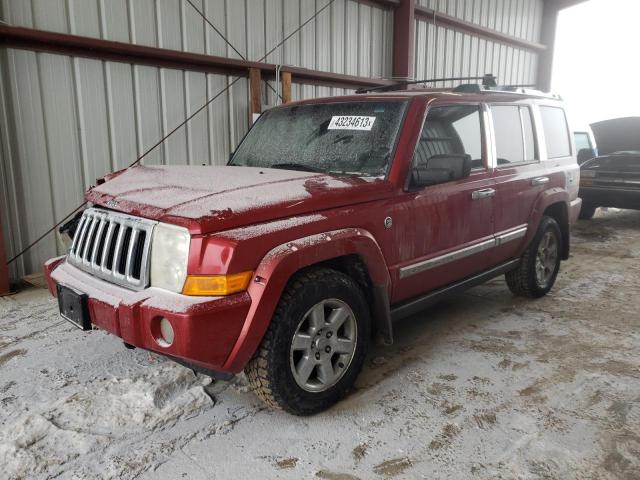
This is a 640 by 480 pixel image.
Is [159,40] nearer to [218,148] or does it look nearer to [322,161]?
[218,148]

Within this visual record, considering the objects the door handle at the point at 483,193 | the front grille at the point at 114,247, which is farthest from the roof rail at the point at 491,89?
the front grille at the point at 114,247

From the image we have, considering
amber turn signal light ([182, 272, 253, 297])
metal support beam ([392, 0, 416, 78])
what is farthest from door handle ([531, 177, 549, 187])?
metal support beam ([392, 0, 416, 78])

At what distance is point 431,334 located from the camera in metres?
3.71

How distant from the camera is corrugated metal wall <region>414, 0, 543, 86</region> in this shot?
968 cm

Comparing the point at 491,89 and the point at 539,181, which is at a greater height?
the point at 491,89

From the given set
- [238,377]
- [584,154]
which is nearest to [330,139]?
[238,377]

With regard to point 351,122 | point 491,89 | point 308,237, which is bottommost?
point 308,237

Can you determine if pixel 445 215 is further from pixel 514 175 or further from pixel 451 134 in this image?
pixel 514 175

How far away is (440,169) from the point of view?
285cm

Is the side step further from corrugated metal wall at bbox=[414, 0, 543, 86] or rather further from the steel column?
corrugated metal wall at bbox=[414, 0, 543, 86]

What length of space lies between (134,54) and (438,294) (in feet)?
14.7

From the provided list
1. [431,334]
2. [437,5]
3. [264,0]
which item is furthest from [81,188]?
[437,5]

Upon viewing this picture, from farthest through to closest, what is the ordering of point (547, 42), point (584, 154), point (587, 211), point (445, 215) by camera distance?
point (547, 42), point (587, 211), point (584, 154), point (445, 215)

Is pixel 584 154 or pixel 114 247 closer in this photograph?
pixel 114 247
